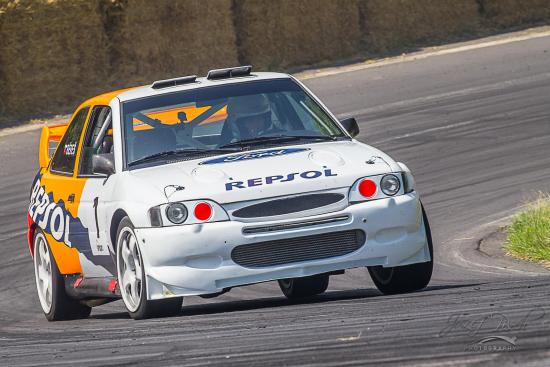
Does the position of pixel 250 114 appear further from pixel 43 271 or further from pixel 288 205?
pixel 43 271

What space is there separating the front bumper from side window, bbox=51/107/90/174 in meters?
1.90

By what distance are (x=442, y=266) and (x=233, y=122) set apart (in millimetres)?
2583

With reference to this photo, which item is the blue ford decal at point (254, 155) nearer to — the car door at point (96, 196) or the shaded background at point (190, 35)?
the car door at point (96, 196)

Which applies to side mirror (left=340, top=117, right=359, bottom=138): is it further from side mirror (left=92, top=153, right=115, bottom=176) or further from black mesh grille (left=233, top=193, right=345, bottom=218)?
side mirror (left=92, top=153, right=115, bottom=176)

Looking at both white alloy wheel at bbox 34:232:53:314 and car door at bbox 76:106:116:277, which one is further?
white alloy wheel at bbox 34:232:53:314

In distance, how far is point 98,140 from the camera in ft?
30.3

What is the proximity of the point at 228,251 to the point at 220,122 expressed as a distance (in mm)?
1391

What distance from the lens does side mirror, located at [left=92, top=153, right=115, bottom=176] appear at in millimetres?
8617

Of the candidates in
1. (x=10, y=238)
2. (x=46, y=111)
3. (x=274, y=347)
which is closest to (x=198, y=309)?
(x=274, y=347)

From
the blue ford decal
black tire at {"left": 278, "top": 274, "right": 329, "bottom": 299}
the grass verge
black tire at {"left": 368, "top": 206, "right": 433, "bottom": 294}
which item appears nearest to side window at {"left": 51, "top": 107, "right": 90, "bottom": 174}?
the blue ford decal

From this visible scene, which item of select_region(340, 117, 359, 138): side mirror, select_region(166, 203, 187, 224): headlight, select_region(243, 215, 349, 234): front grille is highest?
select_region(340, 117, 359, 138): side mirror

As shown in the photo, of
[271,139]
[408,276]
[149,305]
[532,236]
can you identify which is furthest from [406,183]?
[532,236]

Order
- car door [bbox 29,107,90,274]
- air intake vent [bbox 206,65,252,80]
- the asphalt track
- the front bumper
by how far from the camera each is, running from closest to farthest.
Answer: the asphalt track < the front bumper < car door [bbox 29,107,90,274] < air intake vent [bbox 206,65,252,80]

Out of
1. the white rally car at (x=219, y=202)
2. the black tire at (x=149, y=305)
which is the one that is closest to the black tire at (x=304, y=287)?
the white rally car at (x=219, y=202)
